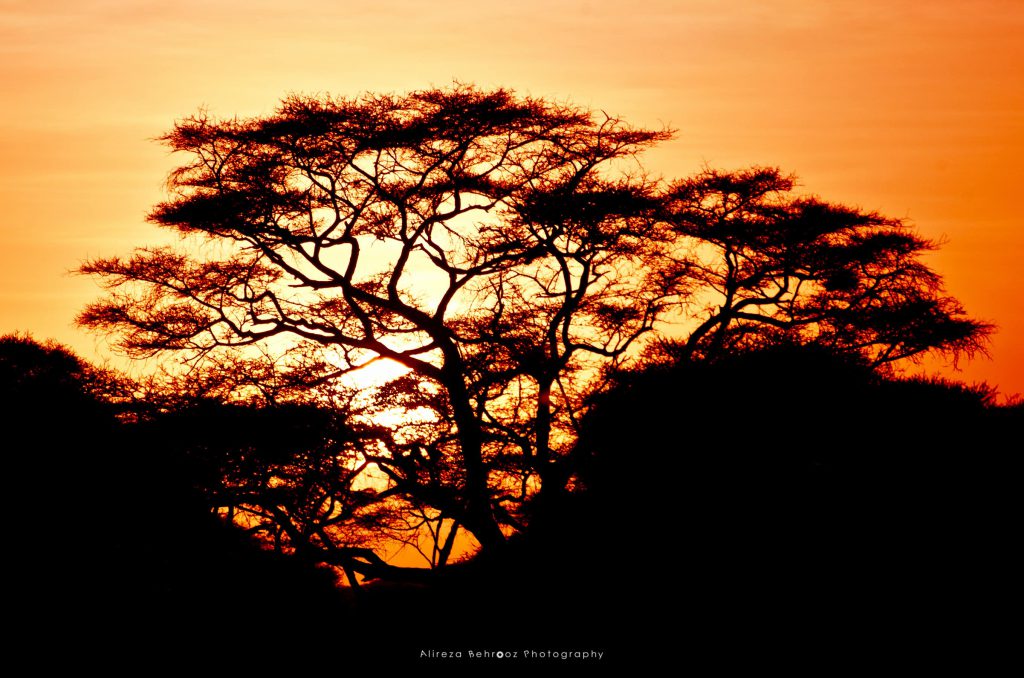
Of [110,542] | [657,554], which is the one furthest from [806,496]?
[110,542]

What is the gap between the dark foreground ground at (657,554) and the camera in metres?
16.6

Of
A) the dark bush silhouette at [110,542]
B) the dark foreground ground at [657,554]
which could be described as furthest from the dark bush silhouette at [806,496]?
the dark bush silhouette at [110,542]

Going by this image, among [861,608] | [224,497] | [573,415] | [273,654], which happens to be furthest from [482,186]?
[861,608]

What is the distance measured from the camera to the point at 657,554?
61.7 feet

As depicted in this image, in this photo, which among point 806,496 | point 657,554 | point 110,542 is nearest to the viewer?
point 806,496

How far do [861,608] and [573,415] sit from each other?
7.78 metres

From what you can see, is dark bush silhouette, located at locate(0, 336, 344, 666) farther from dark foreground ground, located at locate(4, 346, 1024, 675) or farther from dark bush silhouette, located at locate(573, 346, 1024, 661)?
dark bush silhouette, located at locate(573, 346, 1024, 661)

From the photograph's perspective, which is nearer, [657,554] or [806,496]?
[806,496]

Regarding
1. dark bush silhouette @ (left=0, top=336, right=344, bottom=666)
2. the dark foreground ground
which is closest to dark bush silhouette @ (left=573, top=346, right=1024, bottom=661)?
the dark foreground ground

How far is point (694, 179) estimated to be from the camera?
26.9 meters

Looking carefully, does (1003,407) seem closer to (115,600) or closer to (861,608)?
(861,608)

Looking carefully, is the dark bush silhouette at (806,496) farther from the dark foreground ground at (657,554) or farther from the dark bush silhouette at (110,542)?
the dark bush silhouette at (110,542)

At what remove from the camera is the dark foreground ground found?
16.6 m

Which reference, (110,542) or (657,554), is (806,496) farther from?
(110,542)
